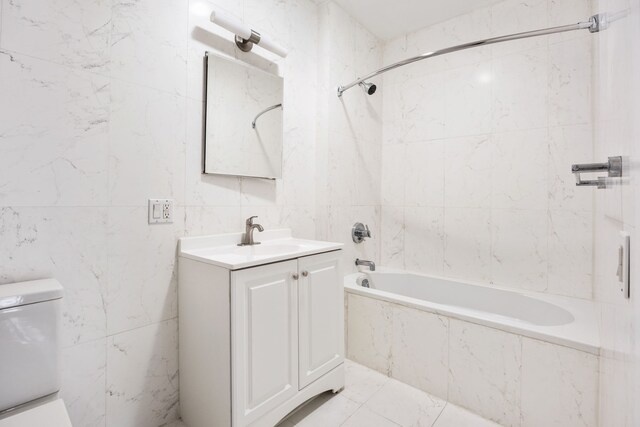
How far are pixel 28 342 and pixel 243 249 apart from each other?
0.89 metres

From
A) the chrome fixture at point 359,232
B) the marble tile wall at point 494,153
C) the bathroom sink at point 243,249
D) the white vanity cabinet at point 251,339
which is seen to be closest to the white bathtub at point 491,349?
the marble tile wall at point 494,153

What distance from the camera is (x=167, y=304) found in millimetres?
1476

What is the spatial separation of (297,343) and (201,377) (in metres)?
0.46

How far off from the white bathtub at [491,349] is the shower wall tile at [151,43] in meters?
1.69

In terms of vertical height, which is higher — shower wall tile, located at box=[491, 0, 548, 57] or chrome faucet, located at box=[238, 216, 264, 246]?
shower wall tile, located at box=[491, 0, 548, 57]

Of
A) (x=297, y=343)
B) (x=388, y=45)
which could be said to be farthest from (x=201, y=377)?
(x=388, y=45)

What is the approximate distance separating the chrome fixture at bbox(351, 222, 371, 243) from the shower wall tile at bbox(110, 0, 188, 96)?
1560 millimetres

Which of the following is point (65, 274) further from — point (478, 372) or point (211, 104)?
point (478, 372)

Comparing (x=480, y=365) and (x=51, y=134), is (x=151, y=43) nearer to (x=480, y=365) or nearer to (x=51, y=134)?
(x=51, y=134)

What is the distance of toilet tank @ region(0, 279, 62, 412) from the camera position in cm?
→ 92

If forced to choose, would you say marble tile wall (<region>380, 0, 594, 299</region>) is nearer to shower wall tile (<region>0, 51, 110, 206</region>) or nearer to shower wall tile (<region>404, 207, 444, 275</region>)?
shower wall tile (<region>404, 207, 444, 275</region>)

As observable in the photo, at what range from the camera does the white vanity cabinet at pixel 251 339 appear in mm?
1234

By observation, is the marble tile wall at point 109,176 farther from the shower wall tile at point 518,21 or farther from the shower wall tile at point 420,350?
the shower wall tile at point 518,21

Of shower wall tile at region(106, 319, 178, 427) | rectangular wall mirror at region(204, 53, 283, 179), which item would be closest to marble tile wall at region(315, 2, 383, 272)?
rectangular wall mirror at region(204, 53, 283, 179)
